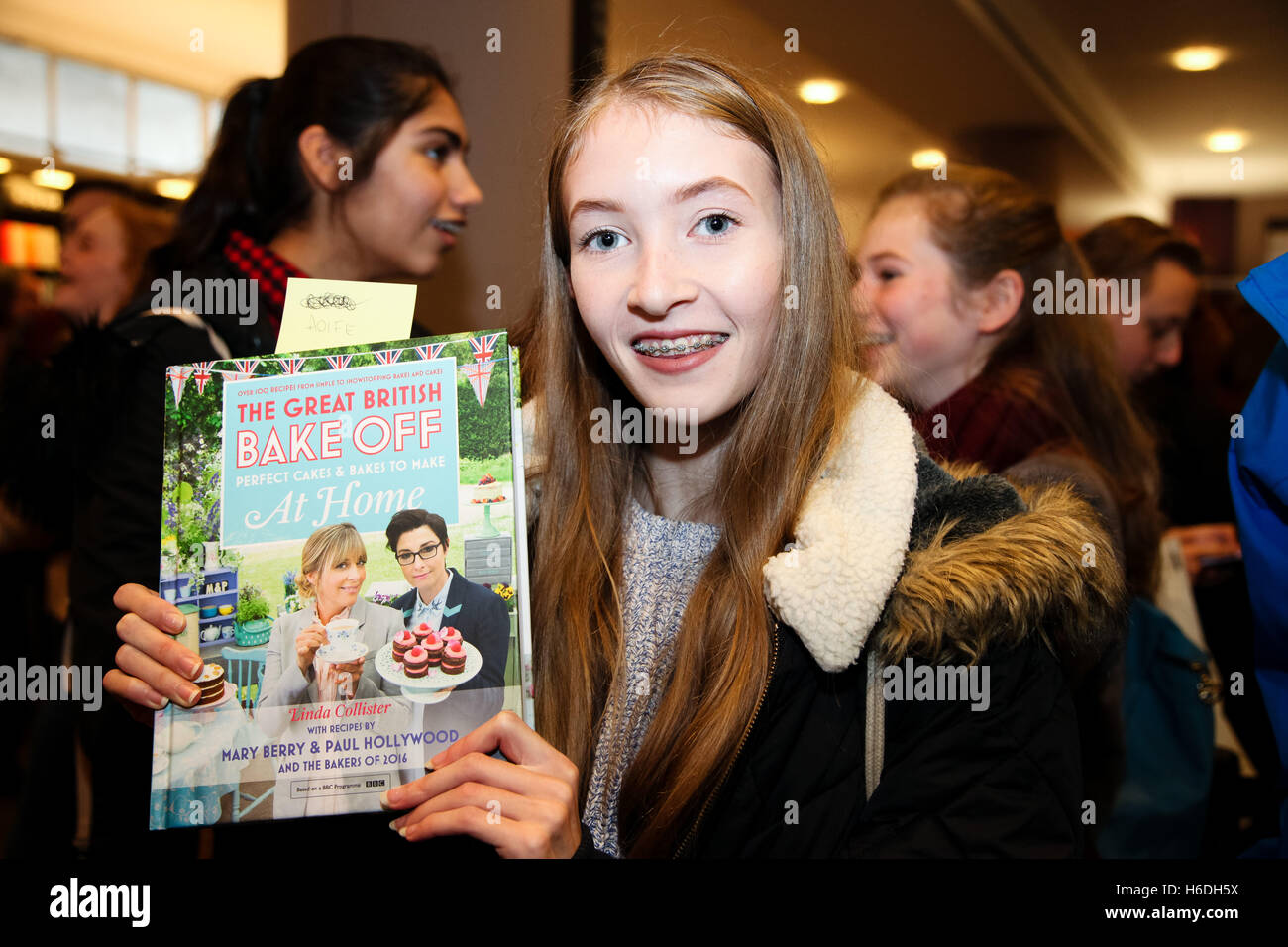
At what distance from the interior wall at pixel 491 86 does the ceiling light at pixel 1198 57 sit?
9.46 ft

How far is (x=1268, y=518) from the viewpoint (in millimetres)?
1047

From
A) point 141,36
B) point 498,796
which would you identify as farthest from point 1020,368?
point 141,36

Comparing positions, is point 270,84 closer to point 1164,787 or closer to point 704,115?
point 704,115

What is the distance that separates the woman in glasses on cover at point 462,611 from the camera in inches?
35.2

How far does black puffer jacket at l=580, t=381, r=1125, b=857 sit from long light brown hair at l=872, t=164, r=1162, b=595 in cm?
110

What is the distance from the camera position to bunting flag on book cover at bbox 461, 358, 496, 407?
0.93m

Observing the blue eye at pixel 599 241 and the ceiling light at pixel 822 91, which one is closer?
the blue eye at pixel 599 241

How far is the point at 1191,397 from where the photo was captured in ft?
9.64

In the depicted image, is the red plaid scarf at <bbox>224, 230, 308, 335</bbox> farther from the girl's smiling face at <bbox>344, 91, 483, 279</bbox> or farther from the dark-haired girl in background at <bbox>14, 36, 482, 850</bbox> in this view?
the girl's smiling face at <bbox>344, 91, 483, 279</bbox>

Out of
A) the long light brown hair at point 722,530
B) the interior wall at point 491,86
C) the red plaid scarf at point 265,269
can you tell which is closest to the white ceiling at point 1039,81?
the interior wall at point 491,86

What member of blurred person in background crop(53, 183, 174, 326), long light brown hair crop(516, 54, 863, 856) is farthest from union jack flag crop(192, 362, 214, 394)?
blurred person in background crop(53, 183, 174, 326)

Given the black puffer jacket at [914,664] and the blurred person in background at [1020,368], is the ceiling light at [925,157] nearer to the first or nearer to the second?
the blurred person in background at [1020,368]
